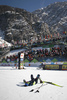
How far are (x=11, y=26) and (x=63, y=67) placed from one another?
222ft

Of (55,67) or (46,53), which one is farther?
(46,53)

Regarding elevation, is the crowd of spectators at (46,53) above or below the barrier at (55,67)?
above

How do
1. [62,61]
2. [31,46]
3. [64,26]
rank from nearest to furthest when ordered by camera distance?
[62,61], [31,46], [64,26]

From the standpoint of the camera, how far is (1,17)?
8062 centimetres

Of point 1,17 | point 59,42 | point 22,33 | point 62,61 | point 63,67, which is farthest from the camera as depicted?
point 1,17

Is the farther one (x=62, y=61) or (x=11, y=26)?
(x=11, y=26)

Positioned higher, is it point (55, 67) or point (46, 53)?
point (46, 53)

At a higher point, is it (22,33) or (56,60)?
(22,33)

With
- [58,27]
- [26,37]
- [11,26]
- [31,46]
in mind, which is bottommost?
[31,46]

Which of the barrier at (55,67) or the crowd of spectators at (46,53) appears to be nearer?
the barrier at (55,67)

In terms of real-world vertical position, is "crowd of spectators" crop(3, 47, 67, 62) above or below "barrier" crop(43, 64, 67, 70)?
above

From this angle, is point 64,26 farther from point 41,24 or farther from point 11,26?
point 11,26

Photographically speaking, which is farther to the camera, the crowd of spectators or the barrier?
the crowd of spectators

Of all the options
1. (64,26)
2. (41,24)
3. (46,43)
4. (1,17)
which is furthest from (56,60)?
(64,26)
